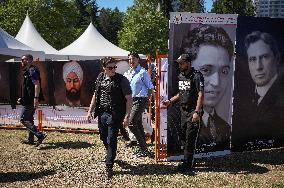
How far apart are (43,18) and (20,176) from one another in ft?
167

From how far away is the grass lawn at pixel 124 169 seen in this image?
23.2 feet

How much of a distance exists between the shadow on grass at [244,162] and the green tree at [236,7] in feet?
81.1

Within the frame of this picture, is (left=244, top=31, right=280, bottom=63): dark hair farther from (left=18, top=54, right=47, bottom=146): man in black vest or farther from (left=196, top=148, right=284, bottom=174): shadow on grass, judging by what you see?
(left=18, top=54, right=47, bottom=146): man in black vest

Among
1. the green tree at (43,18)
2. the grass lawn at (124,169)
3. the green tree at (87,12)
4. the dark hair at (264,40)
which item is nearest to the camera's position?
the grass lawn at (124,169)

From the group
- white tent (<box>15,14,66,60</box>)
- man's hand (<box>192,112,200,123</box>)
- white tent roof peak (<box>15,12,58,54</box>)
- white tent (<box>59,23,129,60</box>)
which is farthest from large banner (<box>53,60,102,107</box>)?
white tent roof peak (<box>15,12,58,54</box>)

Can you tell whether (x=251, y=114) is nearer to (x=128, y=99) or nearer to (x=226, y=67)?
(x=226, y=67)

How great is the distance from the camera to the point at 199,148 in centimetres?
828

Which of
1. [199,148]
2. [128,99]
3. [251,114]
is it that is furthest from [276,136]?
[128,99]

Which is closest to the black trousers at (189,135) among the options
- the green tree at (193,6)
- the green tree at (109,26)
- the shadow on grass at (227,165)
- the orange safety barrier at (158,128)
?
the shadow on grass at (227,165)

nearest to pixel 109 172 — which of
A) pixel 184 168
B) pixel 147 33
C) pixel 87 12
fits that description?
pixel 184 168

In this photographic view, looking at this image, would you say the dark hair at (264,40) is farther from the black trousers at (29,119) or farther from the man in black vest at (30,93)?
the black trousers at (29,119)

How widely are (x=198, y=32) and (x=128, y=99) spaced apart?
1.80m

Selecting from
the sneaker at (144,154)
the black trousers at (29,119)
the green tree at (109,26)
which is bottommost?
the sneaker at (144,154)

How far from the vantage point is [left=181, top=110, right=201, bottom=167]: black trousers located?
759 cm
